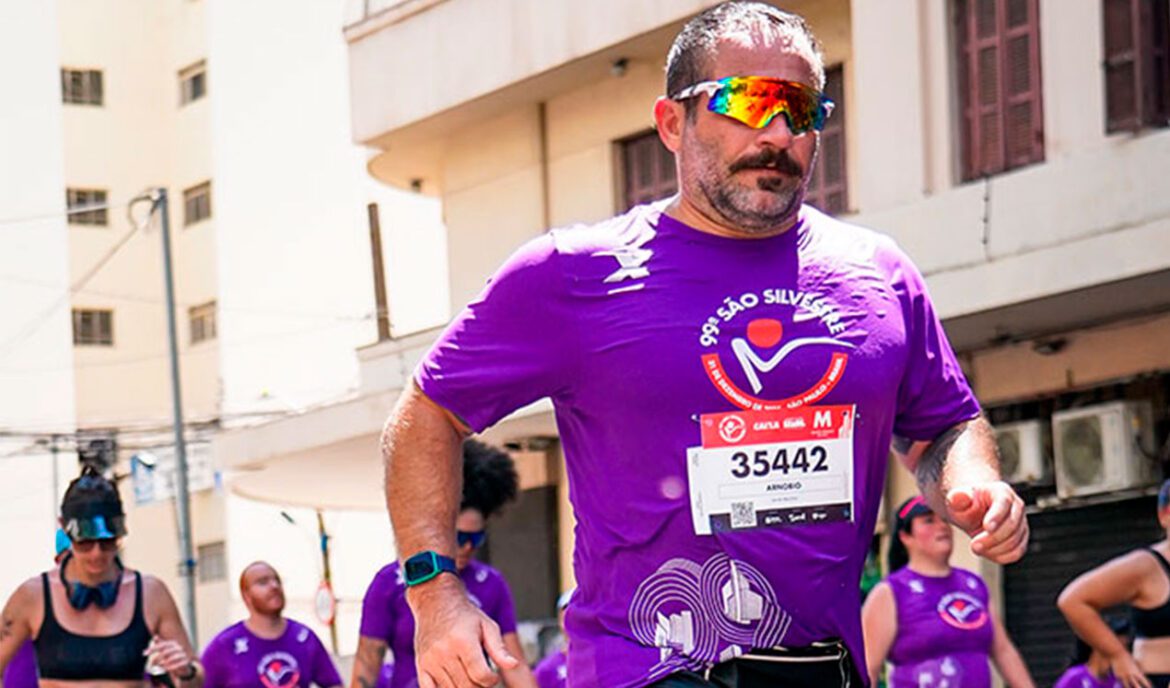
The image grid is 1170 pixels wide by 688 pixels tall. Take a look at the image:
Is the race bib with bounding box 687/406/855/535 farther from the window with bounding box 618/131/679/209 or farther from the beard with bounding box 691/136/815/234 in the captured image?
the window with bounding box 618/131/679/209

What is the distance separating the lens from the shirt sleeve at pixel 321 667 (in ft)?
52.7

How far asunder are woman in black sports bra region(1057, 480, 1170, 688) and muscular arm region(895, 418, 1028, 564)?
6061 mm

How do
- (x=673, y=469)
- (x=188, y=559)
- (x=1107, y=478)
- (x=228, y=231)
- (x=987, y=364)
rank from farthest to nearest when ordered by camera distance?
(x=228, y=231) → (x=188, y=559) → (x=987, y=364) → (x=1107, y=478) → (x=673, y=469)

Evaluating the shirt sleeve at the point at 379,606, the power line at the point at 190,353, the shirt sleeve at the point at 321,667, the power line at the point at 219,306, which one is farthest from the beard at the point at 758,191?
the power line at the point at 190,353

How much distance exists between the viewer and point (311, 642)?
16.1 m

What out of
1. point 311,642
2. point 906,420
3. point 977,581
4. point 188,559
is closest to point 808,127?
point 906,420

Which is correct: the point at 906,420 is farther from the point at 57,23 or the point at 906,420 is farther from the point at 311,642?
the point at 57,23

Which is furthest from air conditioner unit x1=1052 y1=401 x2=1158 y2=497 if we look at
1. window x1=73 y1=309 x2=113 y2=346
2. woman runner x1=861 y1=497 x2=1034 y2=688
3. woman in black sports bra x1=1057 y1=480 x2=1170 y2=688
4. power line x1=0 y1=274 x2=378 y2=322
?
window x1=73 y1=309 x2=113 y2=346

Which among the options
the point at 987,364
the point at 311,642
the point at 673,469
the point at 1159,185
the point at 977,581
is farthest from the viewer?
→ the point at 987,364

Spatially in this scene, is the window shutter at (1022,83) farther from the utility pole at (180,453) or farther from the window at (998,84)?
the utility pole at (180,453)

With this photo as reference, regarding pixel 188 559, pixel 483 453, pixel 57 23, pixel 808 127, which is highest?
pixel 57 23

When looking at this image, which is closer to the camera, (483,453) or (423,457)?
(423,457)

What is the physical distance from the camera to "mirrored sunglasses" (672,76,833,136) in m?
5.53

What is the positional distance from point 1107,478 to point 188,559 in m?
21.8
